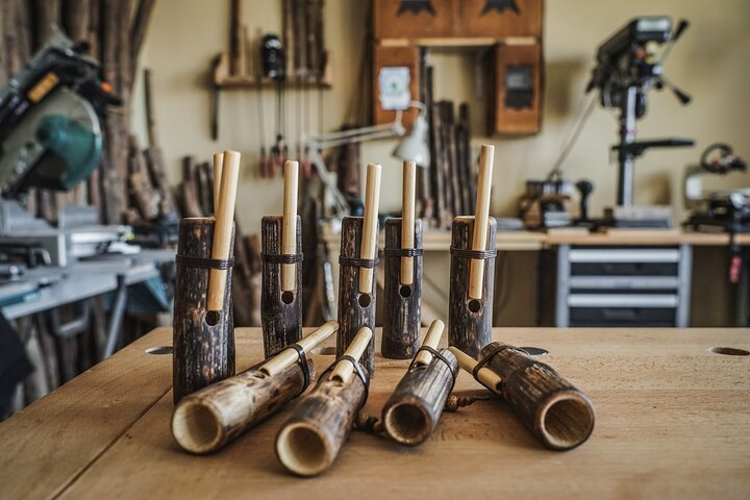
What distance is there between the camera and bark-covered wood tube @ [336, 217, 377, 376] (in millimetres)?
881

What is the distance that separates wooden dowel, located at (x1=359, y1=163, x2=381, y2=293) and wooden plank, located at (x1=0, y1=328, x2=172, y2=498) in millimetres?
360

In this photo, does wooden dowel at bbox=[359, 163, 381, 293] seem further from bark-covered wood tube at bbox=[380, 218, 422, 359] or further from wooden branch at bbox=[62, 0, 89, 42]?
wooden branch at bbox=[62, 0, 89, 42]

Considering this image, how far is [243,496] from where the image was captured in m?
0.54

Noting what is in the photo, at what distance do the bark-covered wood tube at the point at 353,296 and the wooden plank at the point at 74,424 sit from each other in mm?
302

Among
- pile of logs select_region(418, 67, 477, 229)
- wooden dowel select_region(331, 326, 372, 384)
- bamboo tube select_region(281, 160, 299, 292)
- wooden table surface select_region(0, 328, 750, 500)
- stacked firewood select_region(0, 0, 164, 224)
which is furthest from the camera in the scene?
pile of logs select_region(418, 67, 477, 229)

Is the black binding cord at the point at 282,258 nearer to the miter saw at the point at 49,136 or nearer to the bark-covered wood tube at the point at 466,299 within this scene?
the bark-covered wood tube at the point at 466,299

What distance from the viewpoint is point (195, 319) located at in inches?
28.3

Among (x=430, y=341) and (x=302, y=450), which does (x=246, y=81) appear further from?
(x=302, y=450)

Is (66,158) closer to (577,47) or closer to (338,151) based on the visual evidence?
(338,151)

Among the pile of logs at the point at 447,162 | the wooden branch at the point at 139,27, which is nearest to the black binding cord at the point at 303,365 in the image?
the pile of logs at the point at 447,162

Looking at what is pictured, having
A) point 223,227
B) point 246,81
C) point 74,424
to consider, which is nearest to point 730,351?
point 223,227

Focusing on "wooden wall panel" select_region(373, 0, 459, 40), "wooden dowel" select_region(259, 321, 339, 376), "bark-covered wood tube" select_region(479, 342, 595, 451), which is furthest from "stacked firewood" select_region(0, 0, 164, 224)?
"bark-covered wood tube" select_region(479, 342, 595, 451)

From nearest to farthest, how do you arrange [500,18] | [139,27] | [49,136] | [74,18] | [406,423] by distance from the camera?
[406,423], [49,136], [74,18], [500,18], [139,27]

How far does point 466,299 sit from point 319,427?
0.44 metres
